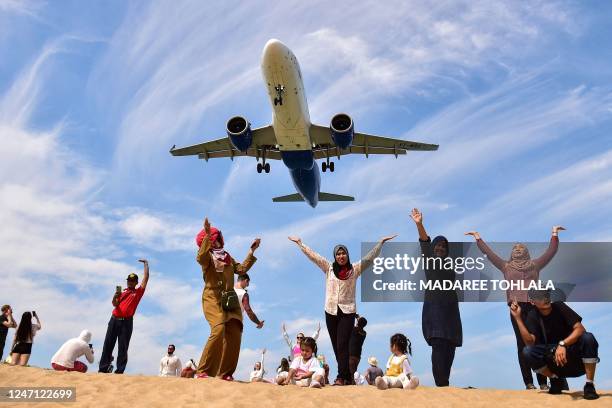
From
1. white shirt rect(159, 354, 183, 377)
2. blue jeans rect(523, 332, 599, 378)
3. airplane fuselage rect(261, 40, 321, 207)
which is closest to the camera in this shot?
blue jeans rect(523, 332, 599, 378)

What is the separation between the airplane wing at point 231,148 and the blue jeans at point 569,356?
22331 millimetres

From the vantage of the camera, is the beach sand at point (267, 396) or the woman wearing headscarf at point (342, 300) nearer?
the beach sand at point (267, 396)

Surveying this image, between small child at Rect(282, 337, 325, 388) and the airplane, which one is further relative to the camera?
the airplane

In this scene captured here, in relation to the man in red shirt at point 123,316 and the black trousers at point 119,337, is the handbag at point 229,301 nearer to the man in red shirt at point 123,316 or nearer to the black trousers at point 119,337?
the man in red shirt at point 123,316

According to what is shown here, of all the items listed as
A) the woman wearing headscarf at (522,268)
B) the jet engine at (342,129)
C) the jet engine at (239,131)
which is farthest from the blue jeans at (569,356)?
the jet engine at (239,131)

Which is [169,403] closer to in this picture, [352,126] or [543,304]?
[543,304]

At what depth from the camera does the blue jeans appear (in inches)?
299

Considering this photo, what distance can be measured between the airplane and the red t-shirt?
53.0 feet

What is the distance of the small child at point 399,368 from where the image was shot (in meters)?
8.16

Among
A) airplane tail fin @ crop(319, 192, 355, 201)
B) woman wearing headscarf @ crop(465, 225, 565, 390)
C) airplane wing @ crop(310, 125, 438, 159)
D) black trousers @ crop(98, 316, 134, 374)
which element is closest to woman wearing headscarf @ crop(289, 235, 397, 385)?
woman wearing headscarf @ crop(465, 225, 565, 390)

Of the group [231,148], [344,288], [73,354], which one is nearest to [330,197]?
[231,148]

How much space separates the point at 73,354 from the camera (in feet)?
32.0

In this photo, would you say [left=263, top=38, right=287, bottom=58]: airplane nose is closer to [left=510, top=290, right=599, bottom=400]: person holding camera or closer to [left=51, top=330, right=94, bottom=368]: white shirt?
[left=51, top=330, right=94, bottom=368]: white shirt

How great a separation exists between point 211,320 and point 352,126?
18542 mm
